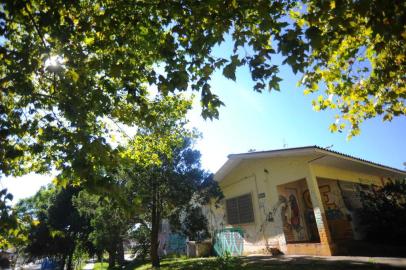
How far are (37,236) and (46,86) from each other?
2911 centimetres

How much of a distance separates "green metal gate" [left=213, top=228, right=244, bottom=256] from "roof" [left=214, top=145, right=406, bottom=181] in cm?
341

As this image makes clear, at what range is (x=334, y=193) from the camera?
14180 mm

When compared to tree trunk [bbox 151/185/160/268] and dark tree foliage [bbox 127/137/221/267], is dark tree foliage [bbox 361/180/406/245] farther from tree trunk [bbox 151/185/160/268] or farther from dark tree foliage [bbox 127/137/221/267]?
tree trunk [bbox 151/185/160/268]

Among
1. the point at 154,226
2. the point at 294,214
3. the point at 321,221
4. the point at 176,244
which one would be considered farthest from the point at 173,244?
the point at 321,221

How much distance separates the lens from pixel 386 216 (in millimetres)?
12172

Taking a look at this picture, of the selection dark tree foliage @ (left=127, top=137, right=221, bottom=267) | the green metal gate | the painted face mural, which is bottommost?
the green metal gate

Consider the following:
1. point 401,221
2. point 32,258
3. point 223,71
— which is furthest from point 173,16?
point 32,258

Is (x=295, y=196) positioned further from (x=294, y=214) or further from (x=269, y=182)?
(x=269, y=182)

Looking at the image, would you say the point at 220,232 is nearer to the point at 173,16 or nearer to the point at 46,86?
the point at 46,86

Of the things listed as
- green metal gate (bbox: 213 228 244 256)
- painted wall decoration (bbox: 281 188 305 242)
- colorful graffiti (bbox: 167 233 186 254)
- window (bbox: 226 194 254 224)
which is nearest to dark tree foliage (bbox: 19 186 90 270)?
colorful graffiti (bbox: 167 233 186 254)

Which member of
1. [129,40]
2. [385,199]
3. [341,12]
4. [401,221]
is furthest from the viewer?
[385,199]

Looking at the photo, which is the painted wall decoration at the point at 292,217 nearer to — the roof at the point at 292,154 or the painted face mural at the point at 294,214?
the painted face mural at the point at 294,214

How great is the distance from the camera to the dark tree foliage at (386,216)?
1166 cm

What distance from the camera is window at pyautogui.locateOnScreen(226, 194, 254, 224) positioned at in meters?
15.5
